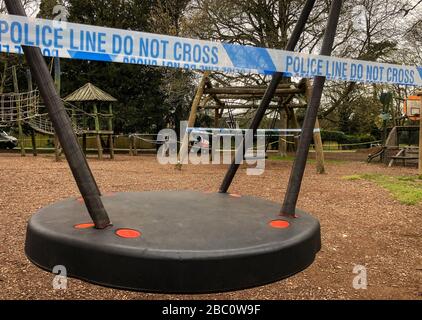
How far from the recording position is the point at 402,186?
611cm

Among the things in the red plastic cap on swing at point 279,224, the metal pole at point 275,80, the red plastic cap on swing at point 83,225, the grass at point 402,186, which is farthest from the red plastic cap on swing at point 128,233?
the grass at point 402,186

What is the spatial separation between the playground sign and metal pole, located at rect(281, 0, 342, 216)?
0.10 m

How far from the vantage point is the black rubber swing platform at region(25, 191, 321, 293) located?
3.88ft

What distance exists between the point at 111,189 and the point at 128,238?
13.5 ft

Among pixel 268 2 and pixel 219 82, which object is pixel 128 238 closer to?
pixel 219 82

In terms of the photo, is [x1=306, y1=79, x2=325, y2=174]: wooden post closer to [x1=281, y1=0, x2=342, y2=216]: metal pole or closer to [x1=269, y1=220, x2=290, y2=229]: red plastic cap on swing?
[x1=281, y1=0, x2=342, y2=216]: metal pole

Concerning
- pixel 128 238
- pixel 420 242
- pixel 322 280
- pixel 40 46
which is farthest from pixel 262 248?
pixel 420 242

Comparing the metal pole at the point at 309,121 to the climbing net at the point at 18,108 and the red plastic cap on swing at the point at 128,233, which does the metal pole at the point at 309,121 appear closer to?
the red plastic cap on swing at the point at 128,233

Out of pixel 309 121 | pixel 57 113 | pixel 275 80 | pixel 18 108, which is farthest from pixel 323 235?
pixel 18 108

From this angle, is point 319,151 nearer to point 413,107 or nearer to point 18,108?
point 413,107

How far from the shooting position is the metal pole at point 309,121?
181 cm

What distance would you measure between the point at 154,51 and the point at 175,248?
94 centimetres

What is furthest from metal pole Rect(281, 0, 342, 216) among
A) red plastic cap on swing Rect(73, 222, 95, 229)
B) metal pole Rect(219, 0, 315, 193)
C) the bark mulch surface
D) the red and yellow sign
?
the red and yellow sign

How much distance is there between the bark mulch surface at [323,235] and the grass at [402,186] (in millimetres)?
160
